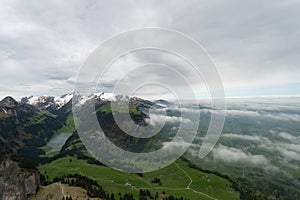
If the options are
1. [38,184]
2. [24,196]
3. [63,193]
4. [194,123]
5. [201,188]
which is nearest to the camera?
[194,123]

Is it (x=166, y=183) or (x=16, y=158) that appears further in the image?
(x=166, y=183)

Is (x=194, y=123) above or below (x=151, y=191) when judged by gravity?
above

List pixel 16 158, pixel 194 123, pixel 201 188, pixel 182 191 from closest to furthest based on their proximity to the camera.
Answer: pixel 194 123 → pixel 16 158 → pixel 182 191 → pixel 201 188

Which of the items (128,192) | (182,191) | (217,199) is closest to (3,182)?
(128,192)

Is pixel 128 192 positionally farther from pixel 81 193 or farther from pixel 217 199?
pixel 217 199

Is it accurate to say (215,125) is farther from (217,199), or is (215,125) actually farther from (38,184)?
(217,199)

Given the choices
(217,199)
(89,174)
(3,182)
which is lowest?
(217,199)

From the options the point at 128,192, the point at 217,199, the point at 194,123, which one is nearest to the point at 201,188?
the point at 217,199
